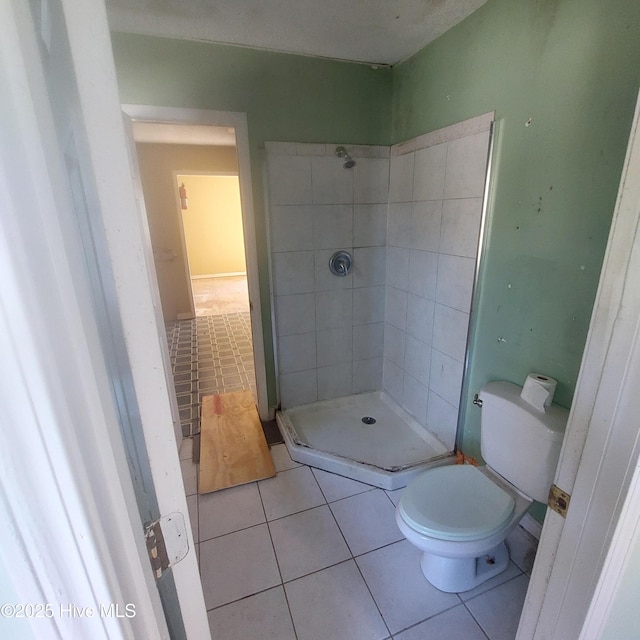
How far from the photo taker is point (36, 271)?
0.31 m

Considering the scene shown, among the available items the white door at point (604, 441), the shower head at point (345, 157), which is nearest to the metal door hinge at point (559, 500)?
the white door at point (604, 441)

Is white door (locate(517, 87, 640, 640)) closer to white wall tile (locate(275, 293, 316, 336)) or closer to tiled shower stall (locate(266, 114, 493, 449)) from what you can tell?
tiled shower stall (locate(266, 114, 493, 449))

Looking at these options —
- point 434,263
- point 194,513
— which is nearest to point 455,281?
point 434,263

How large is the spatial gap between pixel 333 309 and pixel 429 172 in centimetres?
103

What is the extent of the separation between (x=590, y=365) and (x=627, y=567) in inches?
14.3

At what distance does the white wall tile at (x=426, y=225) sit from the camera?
1886 mm

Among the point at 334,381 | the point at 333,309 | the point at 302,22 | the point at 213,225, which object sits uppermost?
the point at 302,22

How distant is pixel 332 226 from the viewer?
2223mm

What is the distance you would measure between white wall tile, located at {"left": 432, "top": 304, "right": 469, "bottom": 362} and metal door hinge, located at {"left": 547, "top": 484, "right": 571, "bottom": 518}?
3.66 ft

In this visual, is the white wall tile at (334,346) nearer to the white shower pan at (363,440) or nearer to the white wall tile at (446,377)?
the white shower pan at (363,440)

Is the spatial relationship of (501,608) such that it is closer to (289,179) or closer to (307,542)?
(307,542)

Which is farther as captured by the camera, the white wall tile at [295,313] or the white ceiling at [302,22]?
the white wall tile at [295,313]

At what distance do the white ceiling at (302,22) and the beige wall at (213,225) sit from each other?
5.46m

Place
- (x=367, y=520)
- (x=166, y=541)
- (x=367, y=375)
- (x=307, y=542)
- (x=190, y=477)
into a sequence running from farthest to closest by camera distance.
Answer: (x=367, y=375)
(x=190, y=477)
(x=367, y=520)
(x=307, y=542)
(x=166, y=541)
